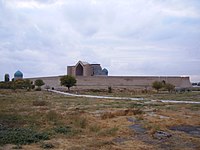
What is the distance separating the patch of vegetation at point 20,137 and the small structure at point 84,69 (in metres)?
68.2

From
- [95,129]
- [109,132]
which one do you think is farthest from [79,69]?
[109,132]

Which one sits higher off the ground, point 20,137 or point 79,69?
point 79,69

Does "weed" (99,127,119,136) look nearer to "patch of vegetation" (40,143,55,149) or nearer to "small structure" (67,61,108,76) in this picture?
"patch of vegetation" (40,143,55,149)

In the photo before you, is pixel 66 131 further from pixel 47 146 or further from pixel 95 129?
pixel 47 146

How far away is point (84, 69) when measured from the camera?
263 ft

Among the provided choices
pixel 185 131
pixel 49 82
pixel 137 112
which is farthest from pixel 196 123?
pixel 49 82

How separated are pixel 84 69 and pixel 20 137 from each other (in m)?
70.4

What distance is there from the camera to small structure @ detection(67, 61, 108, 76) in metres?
79.8

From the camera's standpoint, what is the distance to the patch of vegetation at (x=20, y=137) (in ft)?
30.6

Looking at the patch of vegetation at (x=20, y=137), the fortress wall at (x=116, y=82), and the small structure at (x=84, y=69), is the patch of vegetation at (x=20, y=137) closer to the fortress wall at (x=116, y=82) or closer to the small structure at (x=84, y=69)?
the fortress wall at (x=116, y=82)

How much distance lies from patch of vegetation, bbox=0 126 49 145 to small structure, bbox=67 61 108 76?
224 feet

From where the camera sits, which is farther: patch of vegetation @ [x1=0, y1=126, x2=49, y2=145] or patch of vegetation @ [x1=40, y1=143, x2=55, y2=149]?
patch of vegetation @ [x1=0, y1=126, x2=49, y2=145]

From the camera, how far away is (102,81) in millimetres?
69000

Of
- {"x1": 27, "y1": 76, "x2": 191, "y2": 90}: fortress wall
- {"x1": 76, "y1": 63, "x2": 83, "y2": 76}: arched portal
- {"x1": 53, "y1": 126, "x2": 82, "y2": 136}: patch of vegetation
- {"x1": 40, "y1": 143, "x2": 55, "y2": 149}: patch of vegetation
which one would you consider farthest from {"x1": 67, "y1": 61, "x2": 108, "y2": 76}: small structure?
{"x1": 40, "y1": 143, "x2": 55, "y2": 149}: patch of vegetation
